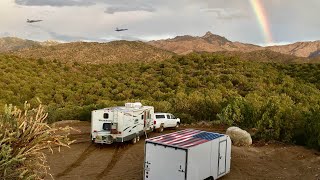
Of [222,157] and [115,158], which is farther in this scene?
[115,158]

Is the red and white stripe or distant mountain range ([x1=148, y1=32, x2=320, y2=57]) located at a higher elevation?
distant mountain range ([x1=148, y1=32, x2=320, y2=57])

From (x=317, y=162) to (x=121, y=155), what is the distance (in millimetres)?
11822

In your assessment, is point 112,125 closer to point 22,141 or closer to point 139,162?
point 139,162

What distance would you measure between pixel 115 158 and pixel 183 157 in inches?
328

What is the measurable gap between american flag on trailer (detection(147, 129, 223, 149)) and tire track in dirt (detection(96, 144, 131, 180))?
437 centimetres

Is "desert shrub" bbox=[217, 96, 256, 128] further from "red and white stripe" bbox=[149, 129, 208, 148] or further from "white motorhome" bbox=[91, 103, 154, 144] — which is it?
"red and white stripe" bbox=[149, 129, 208, 148]

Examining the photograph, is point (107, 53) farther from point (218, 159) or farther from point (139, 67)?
point (218, 159)

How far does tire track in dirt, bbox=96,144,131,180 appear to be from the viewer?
18.9m

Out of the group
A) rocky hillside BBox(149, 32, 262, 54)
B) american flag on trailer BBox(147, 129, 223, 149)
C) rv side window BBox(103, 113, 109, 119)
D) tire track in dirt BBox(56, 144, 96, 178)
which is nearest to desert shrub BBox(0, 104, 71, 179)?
american flag on trailer BBox(147, 129, 223, 149)

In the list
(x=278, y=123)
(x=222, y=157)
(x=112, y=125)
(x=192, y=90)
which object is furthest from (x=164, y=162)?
(x=192, y=90)

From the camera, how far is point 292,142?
2608 centimetres

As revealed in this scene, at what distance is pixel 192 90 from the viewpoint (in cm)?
5084

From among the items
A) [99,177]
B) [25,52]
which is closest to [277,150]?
[99,177]

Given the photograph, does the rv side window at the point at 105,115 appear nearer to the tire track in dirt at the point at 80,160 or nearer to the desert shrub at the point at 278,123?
the tire track in dirt at the point at 80,160
